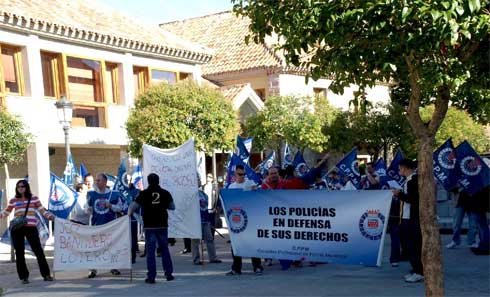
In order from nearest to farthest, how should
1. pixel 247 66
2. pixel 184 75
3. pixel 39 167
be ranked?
pixel 39 167
pixel 184 75
pixel 247 66

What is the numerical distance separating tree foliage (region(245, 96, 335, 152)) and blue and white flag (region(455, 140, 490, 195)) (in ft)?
47.2

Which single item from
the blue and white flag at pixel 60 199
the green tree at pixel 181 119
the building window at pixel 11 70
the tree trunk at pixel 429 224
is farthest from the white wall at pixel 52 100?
the tree trunk at pixel 429 224

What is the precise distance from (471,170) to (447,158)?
1.97 ft

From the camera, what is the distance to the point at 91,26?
22.9 meters

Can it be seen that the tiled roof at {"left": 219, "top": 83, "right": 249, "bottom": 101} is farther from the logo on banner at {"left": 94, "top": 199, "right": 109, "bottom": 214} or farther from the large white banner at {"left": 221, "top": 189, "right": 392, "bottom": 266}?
the large white banner at {"left": 221, "top": 189, "right": 392, "bottom": 266}

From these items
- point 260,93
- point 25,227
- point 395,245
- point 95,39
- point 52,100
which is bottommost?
point 395,245

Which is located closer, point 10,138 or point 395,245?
point 395,245

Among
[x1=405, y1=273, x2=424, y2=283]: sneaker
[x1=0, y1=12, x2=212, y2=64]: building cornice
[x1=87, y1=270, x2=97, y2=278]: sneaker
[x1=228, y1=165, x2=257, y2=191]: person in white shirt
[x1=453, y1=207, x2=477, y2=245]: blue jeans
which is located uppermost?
[x1=0, y1=12, x2=212, y2=64]: building cornice

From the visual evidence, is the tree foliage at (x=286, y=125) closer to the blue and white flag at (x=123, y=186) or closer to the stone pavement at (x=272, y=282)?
the blue and white flag at (x=123, y=186)

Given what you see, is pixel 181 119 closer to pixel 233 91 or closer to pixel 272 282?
pixel 233 91

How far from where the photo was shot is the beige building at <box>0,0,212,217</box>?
2033 centimetres

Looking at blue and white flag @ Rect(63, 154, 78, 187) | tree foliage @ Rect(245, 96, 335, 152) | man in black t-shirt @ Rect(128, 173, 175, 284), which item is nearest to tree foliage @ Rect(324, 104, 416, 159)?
tree foliage @ Rect(245, 96, 335, 152)

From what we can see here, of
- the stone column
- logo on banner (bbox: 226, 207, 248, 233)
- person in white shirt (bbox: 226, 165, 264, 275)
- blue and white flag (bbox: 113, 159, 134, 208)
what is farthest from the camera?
the stone column

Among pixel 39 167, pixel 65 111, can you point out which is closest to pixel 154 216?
pixel 65 111
